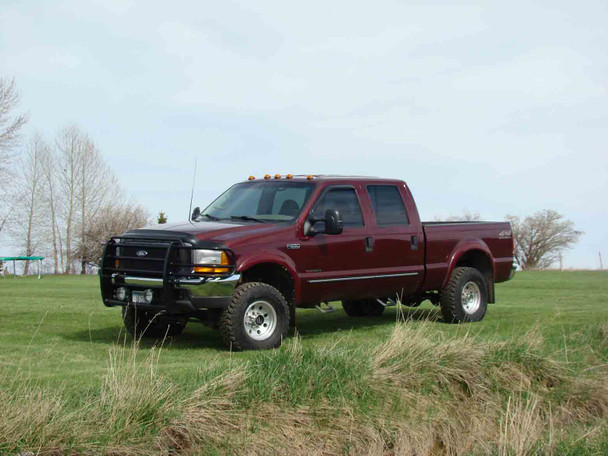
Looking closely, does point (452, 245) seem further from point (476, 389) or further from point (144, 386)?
point (144, 386)

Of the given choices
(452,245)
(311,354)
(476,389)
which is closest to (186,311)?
(311,354)

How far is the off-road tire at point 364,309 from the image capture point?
1461 centimetres

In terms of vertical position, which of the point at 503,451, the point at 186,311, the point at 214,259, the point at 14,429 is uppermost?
the point at 214,259

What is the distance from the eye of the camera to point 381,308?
48.1ft

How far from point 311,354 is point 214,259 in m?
1.74

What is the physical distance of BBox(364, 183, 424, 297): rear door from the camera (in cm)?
1201

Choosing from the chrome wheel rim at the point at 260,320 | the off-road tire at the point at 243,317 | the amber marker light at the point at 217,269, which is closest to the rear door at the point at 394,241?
the off-road tire at the point at 243,317

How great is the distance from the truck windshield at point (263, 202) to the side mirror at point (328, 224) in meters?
0.24

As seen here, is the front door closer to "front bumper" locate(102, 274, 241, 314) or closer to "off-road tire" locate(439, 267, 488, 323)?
"front bumper" locate(102, 274, 241, 314)

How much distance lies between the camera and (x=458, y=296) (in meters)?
13.3

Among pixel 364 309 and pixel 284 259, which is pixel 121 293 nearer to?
pixel 284 259

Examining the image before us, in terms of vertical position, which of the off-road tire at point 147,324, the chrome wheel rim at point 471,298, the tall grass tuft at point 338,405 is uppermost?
the chrome wheel rim at point 471,298

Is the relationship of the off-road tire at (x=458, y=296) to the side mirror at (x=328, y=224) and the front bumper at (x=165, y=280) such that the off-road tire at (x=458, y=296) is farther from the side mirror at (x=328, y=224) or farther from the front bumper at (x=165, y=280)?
the front bumper at (x=165, y=280)

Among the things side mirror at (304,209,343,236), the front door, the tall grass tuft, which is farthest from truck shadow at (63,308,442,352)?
side mirror at (304,209,343,236)
